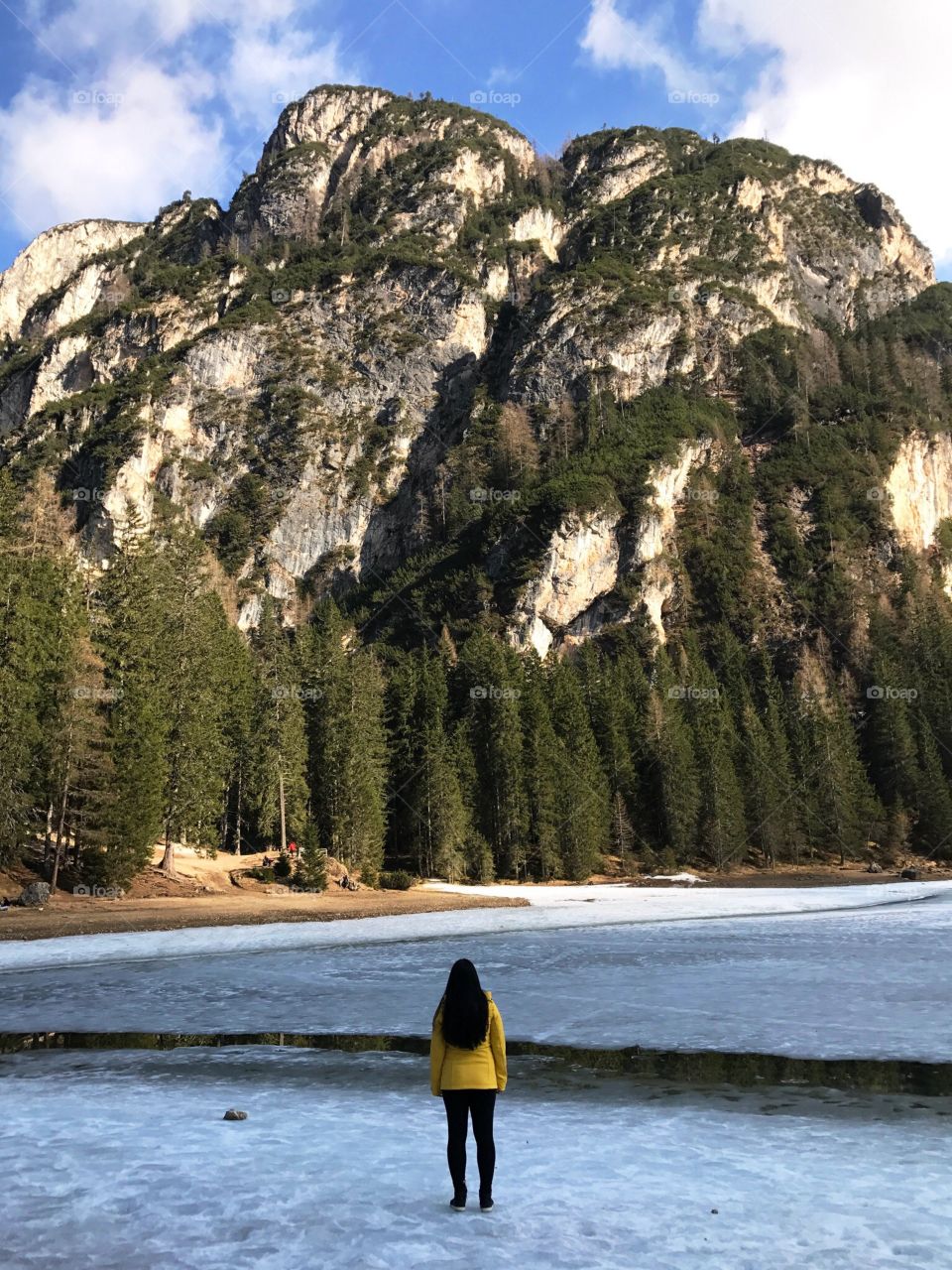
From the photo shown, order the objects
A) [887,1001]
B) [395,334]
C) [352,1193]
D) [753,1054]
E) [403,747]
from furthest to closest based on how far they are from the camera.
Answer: [395,334]
[403,747]
[887,1001]
[753,1054]
[352,1193]

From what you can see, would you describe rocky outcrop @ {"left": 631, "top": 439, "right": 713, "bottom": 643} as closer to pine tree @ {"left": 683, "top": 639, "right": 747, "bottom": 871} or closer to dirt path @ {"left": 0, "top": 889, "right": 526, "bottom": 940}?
pine tree @ {"left": 683, "top": 639, "right": 747, "bottom": 871}

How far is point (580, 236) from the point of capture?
641ft

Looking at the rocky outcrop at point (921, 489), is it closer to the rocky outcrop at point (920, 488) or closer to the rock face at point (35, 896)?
the rocky outcrop at point (920, 488)

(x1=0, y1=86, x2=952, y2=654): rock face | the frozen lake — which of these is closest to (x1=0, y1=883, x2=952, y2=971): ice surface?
the frozen lake

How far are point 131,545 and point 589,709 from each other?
152ft

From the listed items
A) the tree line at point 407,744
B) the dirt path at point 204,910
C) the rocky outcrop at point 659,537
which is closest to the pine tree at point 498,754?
the tree line at point 407,744

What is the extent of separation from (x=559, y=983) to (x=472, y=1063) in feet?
37.8

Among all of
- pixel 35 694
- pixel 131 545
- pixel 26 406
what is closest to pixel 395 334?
pixel 26 406

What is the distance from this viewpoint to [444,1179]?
7.52 metres

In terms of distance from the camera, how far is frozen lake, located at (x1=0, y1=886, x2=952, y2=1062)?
13.2m

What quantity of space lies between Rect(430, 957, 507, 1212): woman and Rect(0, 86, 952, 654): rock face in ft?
364

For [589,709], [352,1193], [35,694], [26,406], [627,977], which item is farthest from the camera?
[26,406]

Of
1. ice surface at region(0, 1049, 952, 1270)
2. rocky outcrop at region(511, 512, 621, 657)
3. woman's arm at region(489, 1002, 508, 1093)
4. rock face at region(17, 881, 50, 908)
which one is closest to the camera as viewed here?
ice surface at region(0, 1049, 952, 1270)

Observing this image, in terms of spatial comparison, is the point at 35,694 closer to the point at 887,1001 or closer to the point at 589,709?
the point at 887,1001
